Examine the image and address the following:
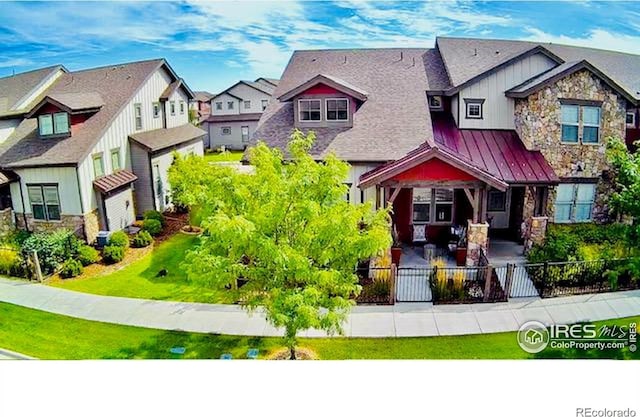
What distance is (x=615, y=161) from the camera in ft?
33.5

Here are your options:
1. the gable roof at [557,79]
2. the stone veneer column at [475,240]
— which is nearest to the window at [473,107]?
the gable roof at [557,79]

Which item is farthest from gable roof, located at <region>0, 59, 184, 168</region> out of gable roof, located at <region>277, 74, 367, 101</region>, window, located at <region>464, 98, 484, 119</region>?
window, located at <region>464, 98, 484, 119</region>

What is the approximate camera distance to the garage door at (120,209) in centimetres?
1138

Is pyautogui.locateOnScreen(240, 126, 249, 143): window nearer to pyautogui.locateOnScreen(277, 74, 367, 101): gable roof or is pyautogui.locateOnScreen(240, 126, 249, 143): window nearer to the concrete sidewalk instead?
pyautogui.locateOnScreen(277, 74, 367, 101): gable roof

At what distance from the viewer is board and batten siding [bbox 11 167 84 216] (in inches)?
418

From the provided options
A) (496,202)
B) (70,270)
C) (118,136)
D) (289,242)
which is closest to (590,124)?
(496,202)

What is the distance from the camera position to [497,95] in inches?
522

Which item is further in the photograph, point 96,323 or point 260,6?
point 96,323

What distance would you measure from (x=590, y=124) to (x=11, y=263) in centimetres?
1313

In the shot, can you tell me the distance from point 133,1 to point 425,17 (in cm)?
509

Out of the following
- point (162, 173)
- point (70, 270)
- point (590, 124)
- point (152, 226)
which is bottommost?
point (70, 270)

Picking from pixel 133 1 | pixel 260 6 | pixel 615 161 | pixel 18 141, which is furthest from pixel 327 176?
pixel 18 141

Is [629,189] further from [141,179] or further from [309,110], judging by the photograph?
[141,179]
